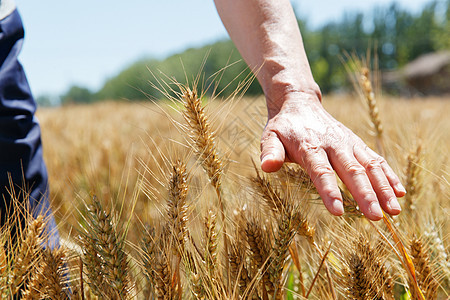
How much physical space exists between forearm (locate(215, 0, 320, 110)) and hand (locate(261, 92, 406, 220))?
4 cm

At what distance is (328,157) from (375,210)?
137 millimetres

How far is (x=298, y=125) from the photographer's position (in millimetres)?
802

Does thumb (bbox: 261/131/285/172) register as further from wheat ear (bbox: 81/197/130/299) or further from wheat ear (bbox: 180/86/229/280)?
wheat ear (bbox: 81/197/130/299)

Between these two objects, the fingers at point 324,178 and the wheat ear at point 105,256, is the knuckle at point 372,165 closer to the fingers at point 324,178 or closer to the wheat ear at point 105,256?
the fingers at point 324,178

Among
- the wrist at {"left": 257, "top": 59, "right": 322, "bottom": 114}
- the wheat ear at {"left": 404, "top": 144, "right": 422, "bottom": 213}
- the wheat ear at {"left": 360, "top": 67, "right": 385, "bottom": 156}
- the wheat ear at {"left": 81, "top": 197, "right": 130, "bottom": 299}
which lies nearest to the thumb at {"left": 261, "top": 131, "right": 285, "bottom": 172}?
the wrist at {"left": 257, "top": 59, "right": 322, "bottom": 114}

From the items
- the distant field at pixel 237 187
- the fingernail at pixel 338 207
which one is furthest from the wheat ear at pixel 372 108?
the fingernail at pixel 338 207

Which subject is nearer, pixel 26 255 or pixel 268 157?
pixel 268 157

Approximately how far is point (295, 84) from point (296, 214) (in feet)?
0.91

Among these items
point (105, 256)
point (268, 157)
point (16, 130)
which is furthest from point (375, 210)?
point (16, 130)

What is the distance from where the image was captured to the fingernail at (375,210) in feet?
2.28

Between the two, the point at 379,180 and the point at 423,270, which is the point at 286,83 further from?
the point at 423,270

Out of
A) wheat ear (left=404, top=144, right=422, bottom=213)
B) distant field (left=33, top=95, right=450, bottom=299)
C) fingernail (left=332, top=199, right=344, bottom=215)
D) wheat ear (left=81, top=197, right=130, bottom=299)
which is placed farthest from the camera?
wheat ear (left=404, top=144, right=422, bottom=213)

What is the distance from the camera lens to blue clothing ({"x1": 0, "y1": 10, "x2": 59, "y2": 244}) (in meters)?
1.05

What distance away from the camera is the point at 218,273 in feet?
2.81
